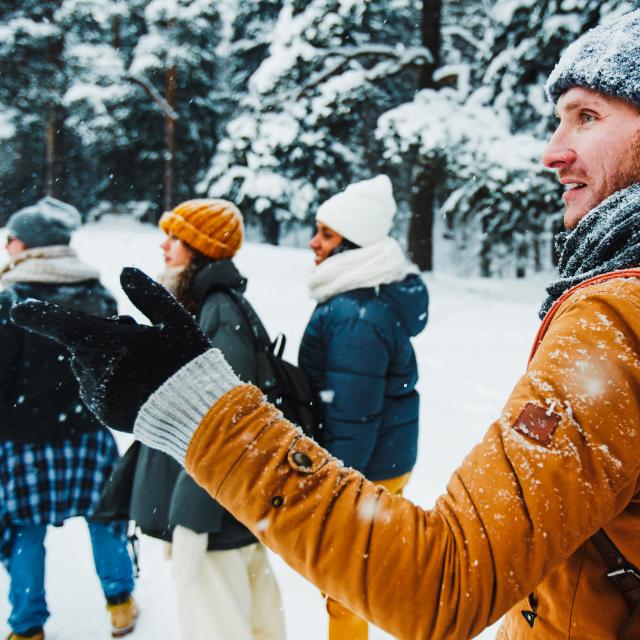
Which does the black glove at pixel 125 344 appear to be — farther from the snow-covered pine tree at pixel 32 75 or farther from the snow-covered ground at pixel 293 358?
the snow-covered pine tree at pixel 32 75

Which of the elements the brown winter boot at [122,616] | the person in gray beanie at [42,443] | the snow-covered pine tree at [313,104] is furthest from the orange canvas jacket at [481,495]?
the snow-covered pine tree at [313,104]

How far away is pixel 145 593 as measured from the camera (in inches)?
140

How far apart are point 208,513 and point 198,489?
0.11 meters

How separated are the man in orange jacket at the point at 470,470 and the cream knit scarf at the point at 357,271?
1.79 meters

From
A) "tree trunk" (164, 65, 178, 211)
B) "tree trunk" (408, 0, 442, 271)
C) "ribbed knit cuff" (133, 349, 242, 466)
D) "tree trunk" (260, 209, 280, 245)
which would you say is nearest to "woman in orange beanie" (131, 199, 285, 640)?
"ribbed knit cuff" (133, 349, 242, 466)

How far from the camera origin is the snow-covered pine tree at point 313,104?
1238cm

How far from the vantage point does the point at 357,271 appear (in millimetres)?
2842

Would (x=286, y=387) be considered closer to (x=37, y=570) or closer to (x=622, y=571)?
(x=622, y=571)

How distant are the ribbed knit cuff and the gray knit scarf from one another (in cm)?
69

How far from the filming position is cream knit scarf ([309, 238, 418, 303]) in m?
2.83

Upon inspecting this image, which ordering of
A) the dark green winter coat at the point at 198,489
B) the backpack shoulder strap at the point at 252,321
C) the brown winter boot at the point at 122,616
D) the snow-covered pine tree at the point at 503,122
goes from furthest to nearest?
the snow-covered pine tree at the point at 503,122, the brown winter boot at the point at 122,616, the backpack shoulder strap at the point at 252,321, the dark green winter coat at the point at 198,489

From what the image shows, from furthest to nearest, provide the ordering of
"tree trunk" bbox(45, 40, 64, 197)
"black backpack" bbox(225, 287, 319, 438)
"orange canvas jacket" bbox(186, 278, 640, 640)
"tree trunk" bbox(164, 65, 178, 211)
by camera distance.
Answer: "tree trunk" bbox(164, 65, 178, 211)
"tree trunk" bbox(45, 40, 64, 197)
"black backpack" bbox(225, 287, 319, 438)
"orange canvas jacket" bbox(186, 278, 640, 640)

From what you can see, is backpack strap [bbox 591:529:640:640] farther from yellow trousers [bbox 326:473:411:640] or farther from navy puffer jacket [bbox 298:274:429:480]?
yellow trousers [bbox 326:473:411:640]

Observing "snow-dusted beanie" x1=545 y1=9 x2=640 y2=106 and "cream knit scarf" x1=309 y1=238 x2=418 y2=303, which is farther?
"cream knit scarf" x1=309 y1=238 x2=418 y2=303
